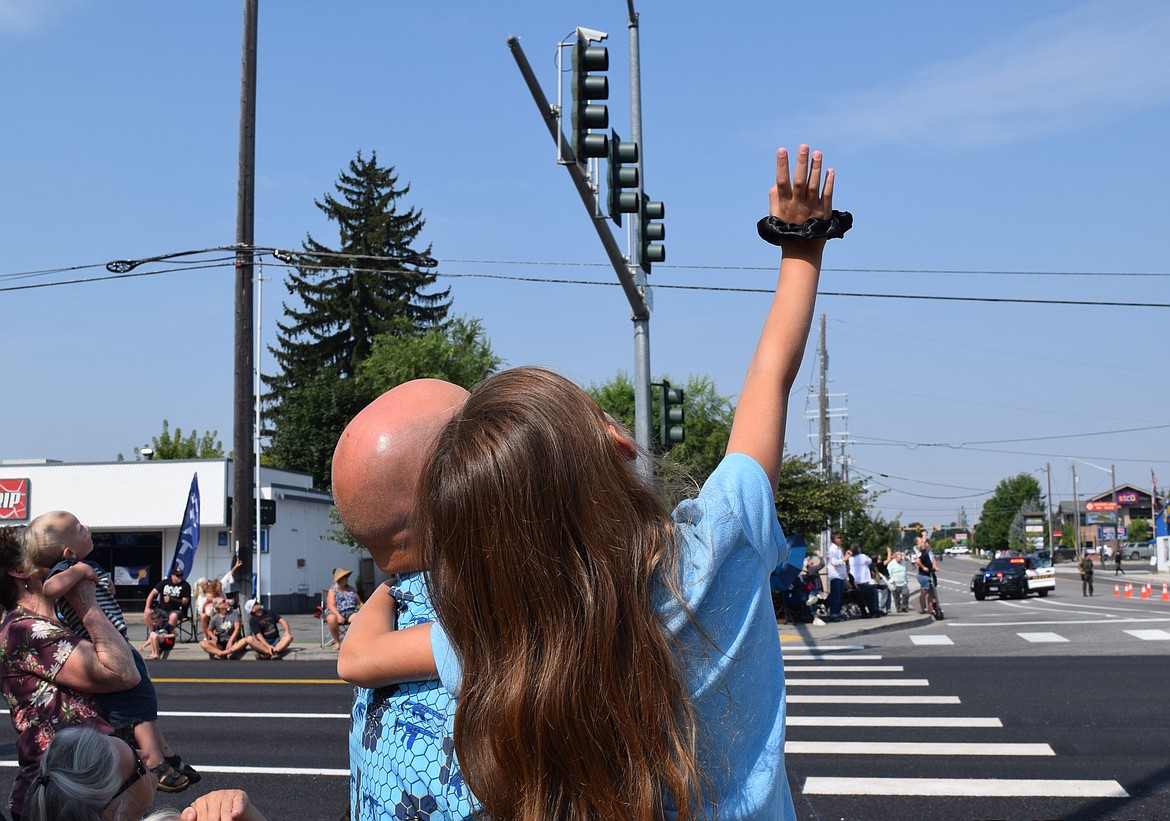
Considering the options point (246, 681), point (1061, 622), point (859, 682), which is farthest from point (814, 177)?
point (1061, 622)

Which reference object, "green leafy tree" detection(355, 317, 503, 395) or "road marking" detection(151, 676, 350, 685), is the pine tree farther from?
"road marking" detection(151, 676, 350, 685)

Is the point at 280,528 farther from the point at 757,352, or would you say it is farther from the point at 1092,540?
the point at 1092,540

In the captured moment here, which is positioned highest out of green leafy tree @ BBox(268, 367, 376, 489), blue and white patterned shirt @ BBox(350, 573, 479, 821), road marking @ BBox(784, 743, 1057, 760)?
green leafy tree @ BBox(268, 367, 376, 489)

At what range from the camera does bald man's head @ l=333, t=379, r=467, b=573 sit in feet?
5.65

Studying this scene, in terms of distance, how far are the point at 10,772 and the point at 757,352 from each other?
9.30 metres

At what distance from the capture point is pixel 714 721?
1492mm

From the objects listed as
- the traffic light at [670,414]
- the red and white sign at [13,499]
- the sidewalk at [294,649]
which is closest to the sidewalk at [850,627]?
the traffic light at [670,414]

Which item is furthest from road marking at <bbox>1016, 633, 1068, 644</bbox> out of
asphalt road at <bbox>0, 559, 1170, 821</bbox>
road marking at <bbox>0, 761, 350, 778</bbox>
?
road marking at <bbox>0, 761, 350, 778</bbox>

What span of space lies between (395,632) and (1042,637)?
20.8 metres

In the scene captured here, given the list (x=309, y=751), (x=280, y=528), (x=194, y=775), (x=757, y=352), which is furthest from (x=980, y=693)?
(x=280, y=528)

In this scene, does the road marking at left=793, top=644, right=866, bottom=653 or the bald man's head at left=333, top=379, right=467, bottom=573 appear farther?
the road marking at left=793, top=644, right=866, bottom=653

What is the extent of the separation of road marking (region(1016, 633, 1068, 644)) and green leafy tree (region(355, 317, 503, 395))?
92.3 feet

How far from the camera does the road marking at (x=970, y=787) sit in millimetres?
7941

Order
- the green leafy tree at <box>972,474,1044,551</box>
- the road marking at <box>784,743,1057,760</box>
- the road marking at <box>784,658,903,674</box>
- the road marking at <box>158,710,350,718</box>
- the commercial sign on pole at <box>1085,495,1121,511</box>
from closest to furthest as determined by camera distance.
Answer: the road marking at <box>784,743,1057,760</box> → the road marking at <box>158,710,350,718</box> → the road marking at <box>784,658,903,674</box> → the commercial sign on pole at <box>1085,495,1121,511</box> → the green leafy tree at <box>972,474,1044,551</box>
